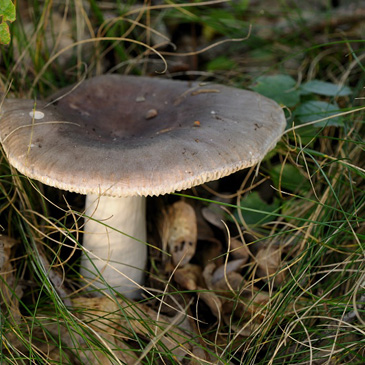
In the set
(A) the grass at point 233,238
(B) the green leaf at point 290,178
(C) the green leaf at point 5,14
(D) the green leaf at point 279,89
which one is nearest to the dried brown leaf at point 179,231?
(A) the grass at point 233,238

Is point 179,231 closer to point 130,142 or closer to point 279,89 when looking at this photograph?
point 130,142

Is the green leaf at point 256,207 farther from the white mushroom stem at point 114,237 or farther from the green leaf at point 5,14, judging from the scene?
the green leaf at point 5,14

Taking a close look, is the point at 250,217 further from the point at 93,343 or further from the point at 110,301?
the point at 93,343

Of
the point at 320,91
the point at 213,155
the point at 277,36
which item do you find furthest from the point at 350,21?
the point at 213,155

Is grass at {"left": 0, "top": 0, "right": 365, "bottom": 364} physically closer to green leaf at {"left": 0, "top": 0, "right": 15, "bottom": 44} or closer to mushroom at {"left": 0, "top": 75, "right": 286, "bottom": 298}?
mushroom at {"left": 0, "top": 75, "right": 286, "bottom": 298}

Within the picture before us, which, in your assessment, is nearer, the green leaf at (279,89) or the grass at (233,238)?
the grass at (233,238)

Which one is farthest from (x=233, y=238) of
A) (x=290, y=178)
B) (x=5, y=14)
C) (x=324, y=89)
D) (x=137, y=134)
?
(x=5, y=14)

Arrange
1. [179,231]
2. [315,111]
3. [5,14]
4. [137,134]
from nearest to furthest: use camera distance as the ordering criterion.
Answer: [5,14] < [137,134] < [179,231] < [315,111]
